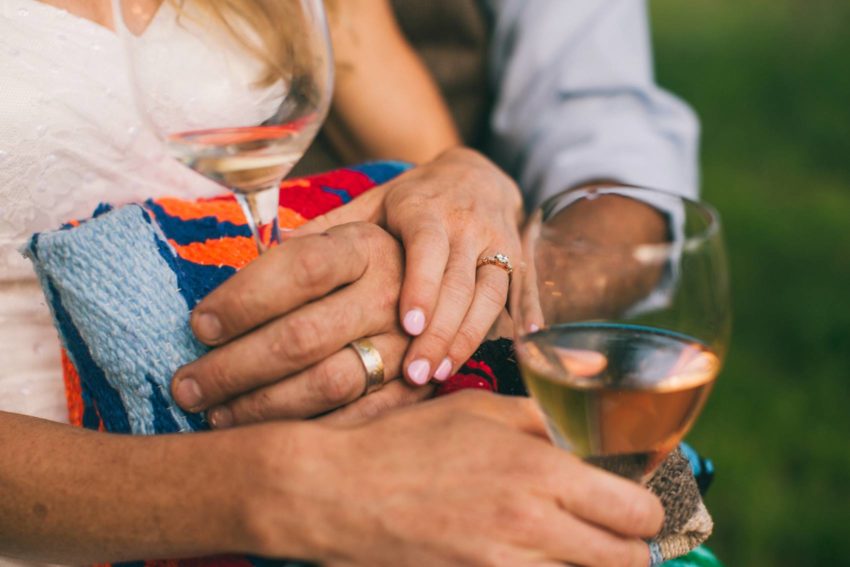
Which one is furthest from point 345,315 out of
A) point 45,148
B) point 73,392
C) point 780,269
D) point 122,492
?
point 780,269

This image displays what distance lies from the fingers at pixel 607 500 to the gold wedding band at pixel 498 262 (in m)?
0.34

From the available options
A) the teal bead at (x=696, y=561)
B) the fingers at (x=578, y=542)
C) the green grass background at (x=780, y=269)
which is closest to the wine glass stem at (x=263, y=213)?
the fingers at (x=578, y=542)

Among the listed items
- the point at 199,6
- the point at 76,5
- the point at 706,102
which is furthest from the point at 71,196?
the point at 706,102

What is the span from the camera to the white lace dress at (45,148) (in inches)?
40.4

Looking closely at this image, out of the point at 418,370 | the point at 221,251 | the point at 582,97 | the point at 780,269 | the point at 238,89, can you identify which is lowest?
the point at 780,269

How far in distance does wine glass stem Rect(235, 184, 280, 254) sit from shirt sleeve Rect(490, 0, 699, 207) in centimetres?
95

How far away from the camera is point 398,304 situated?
0.86m

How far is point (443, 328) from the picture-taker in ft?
2.81

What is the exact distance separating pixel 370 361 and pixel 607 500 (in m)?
Answer: 0.28

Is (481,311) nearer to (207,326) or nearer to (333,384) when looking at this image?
(333,384)

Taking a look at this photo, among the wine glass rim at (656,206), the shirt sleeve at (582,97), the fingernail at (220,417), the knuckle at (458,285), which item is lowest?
the shirt sleeve at (582,97)

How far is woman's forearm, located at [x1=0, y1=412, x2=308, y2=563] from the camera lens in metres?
0.71

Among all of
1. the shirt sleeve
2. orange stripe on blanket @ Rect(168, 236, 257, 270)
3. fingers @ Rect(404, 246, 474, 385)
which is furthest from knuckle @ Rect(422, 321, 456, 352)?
the shirt sleeve

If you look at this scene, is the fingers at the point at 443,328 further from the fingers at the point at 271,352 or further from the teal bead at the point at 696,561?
the teal bead at the point at 696,561
